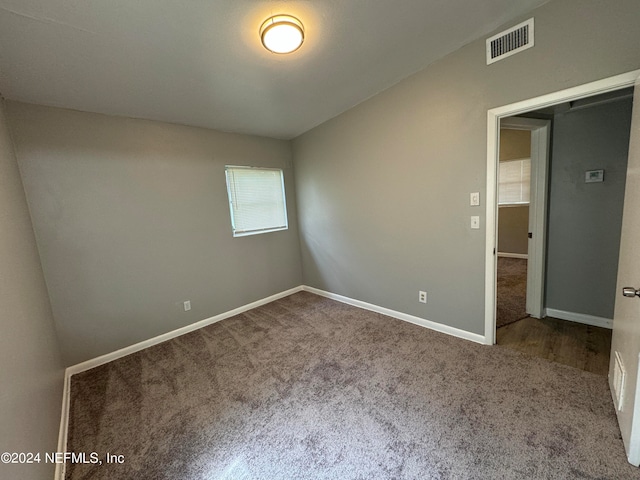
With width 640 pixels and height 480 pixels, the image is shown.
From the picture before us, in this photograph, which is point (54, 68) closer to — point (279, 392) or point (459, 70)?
point (279, 392)

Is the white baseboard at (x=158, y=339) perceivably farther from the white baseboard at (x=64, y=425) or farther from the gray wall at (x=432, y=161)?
the gray wall at (x=432, y=161)

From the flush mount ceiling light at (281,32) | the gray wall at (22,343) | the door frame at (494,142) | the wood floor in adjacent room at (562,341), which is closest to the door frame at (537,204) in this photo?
the wood floor in adjacent room at (562,341)

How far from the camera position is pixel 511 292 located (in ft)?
12.2

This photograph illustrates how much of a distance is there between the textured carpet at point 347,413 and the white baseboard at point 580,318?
104 centimetres

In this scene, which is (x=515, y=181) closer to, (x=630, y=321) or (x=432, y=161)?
(x=432, y=161)

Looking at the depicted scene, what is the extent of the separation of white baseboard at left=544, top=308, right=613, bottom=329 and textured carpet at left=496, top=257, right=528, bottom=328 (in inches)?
9.7

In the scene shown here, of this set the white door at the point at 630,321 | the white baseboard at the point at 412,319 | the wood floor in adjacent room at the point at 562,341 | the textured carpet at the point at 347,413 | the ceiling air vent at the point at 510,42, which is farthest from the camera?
the white baseboard at the point at 412,319

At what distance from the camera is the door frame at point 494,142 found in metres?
Result: 1.71

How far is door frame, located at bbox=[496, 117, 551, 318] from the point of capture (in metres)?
2.61

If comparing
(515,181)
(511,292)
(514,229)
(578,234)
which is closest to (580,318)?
(578,234)

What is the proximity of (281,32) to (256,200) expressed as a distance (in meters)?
2.31

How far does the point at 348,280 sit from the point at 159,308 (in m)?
2.32

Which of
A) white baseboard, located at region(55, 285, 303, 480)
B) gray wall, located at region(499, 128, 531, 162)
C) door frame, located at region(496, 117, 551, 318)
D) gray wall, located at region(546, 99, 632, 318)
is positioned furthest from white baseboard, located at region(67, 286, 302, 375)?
gray wall, located at region(499, 128, 531, 162)

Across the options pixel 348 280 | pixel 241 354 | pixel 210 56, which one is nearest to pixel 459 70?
pixel 210 56
